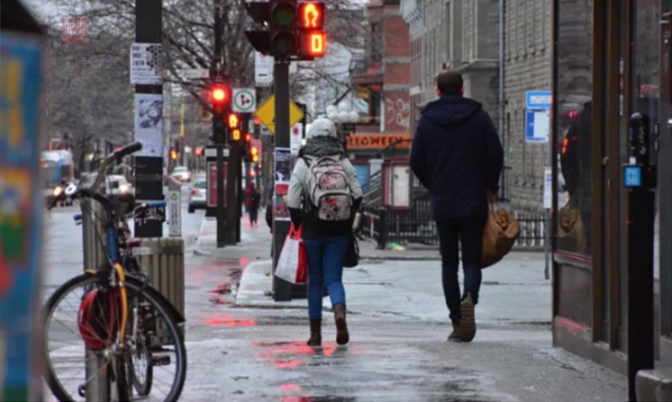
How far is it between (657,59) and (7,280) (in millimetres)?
5876

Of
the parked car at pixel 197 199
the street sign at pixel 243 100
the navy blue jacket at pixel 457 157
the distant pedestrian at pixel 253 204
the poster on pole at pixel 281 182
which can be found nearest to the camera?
the navy blue jacket at pixel 457 157

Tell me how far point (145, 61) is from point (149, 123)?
1.47 ft

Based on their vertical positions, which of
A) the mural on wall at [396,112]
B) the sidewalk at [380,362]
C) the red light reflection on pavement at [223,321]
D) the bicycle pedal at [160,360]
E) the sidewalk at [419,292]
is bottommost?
the sidewalk at [419,292]

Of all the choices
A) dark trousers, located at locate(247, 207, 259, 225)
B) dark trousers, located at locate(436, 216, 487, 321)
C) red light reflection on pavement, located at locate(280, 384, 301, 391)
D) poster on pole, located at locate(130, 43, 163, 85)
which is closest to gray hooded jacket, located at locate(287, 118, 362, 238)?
dark trousers, located at locate(436, 216, 487, 321)

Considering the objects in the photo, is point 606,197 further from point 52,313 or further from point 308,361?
point 52,313

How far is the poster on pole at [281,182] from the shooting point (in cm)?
1627

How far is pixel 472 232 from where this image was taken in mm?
9320

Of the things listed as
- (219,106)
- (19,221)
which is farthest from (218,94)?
(19,221)

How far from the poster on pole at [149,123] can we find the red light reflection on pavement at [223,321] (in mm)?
3849

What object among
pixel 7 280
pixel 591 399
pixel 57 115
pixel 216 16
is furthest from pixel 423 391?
pixel 57 115

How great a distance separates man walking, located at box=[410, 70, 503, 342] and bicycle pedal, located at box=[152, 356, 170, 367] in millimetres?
3665

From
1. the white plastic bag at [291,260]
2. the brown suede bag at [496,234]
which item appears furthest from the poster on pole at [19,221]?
the white plastic bag at [291,260]

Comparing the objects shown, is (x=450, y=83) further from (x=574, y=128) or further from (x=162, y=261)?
(x=162, y=261)

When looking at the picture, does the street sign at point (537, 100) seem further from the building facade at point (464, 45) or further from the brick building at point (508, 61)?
the building facade at point (464, 45)
